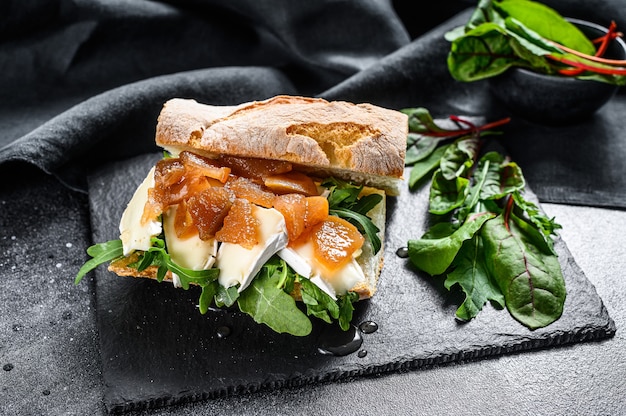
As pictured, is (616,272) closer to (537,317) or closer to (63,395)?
(537,317)

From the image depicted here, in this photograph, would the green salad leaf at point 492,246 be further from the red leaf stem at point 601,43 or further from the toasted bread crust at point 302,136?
the red leaf stem at point 601,43

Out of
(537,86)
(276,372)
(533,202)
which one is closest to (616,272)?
(533,202)

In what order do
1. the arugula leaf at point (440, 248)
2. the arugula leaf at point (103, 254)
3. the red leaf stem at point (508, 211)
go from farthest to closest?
the red leaf stem at point (508, 211)
the arugula leaf at point (440, 248)
the arugula leaf at point (103, 254)

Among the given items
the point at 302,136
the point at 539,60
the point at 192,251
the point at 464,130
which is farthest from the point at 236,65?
the point at 192,251

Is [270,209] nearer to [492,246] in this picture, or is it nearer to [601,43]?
[492,246]

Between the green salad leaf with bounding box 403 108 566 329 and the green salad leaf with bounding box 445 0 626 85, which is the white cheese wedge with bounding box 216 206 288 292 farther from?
the green salad leaf with bounding box 445 0 626 85

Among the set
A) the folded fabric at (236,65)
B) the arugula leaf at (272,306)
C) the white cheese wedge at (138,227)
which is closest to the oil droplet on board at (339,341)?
the arugula leaf at (272,306)
